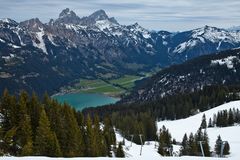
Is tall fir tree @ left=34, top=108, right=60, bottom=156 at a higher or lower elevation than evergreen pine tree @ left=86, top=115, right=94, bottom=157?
higher

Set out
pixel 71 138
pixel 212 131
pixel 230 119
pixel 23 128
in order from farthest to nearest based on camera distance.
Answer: pixel 230 119, pixel 212 131, pixel 71 138, pixel 23 128

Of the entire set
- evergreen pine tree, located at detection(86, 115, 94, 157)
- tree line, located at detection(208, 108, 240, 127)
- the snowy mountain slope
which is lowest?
the snowy mountain slope

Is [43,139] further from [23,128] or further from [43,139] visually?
[23,128]

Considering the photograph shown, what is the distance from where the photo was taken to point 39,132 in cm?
5309

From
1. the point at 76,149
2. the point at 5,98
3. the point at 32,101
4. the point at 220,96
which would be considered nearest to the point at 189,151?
the point at 76,149

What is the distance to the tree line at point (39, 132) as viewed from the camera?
51625 millimetres

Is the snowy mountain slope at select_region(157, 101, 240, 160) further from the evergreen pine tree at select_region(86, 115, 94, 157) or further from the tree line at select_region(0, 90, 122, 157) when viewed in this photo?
the tree line at select_region(0, 90, 122, 157)

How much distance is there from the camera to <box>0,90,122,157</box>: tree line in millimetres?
51625

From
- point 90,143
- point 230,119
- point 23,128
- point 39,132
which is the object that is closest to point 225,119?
point 230,119

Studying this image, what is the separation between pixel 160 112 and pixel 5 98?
147503 mm

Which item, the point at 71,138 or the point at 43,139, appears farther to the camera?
the point at 71,138

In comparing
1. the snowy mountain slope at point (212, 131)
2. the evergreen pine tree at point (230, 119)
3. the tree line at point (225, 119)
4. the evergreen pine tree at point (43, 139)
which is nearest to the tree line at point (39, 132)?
the evergreen pine tree at point (43, 139)

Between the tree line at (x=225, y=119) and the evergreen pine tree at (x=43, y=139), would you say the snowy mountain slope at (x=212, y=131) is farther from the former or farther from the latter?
the evergreen pine tree at (x=43, y=139)

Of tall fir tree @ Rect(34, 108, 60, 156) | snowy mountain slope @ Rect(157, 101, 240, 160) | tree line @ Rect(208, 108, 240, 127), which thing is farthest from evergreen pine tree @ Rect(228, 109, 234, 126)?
tall fir tree @ Rect(34, 108, 60, 156)
